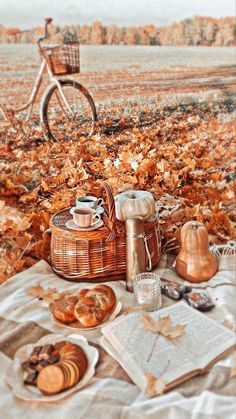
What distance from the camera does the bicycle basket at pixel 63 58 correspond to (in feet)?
6.33

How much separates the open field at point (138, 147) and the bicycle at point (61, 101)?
4cm

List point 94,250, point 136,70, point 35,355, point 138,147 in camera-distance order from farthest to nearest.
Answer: point 138,147
point 136,70
point 94,250
point 35,355

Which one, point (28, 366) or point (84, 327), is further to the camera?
point (84, 327)

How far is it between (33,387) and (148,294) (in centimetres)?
50

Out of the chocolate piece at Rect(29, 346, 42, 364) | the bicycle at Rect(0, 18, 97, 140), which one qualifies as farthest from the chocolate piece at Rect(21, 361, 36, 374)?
the bicycle at Rect(0, 18, 97, 140)

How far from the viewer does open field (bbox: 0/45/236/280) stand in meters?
1.99

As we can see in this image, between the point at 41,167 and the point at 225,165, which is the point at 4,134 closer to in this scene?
the point at 41,167

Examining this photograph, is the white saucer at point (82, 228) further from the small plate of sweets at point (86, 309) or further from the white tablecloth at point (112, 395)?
the white tablecloth at point (112, 395)

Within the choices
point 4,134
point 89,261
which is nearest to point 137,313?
point 89,261

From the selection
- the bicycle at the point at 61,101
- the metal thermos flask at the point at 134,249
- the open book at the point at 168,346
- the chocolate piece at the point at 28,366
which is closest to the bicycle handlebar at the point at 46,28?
the bicycle at the point at 61,101

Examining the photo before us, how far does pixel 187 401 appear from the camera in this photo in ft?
3.72

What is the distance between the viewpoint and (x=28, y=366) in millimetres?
1231

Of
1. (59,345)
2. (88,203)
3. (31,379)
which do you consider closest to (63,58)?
(88,203)

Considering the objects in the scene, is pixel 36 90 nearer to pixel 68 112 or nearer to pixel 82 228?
pixel 68 112
